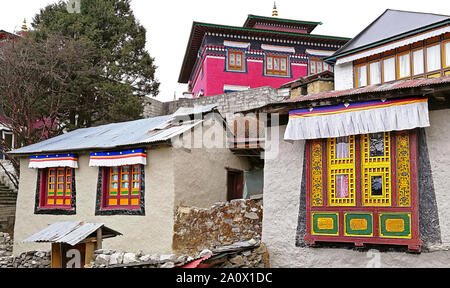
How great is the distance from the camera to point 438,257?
8.09 meters

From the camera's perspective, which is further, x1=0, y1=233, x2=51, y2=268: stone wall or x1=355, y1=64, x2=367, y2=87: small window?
x1=355, y1=64, x2=367, y2=87: small window

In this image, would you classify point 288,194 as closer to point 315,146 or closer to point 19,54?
point 315,146

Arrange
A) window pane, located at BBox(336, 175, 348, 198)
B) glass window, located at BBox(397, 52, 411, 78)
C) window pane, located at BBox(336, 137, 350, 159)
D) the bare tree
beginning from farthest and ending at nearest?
1. the bare tree
2. glass window, located at BBox(397, 52, 411, 78)
3. window pane, located at BBox(336, 137, 350, 159)
4. window pane, located at BBox(336, 175, 348, 198)

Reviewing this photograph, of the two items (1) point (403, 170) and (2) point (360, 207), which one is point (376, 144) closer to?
(1) point (403, 170)

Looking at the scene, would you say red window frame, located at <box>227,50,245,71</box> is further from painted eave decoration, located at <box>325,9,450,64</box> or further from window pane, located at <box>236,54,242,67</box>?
painted eave decoration, located at <box>325,9,450,64</box>

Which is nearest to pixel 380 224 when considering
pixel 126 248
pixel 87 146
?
pixel 126 248

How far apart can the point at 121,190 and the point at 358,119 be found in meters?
7.04

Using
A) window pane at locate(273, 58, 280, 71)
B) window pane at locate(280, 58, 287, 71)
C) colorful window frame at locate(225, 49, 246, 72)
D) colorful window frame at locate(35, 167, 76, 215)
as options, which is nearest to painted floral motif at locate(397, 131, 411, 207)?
colorful window frame at locate(35, 167, 76, 215)

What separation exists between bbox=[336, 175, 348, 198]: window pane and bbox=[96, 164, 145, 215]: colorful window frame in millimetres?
5439

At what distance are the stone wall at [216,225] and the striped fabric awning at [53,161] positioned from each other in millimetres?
4088

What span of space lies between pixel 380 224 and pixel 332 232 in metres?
0.94

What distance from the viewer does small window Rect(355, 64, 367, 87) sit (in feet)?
47.9

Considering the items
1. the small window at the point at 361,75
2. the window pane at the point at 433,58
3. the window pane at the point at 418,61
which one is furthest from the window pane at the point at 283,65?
the window pane at the point at 433,58

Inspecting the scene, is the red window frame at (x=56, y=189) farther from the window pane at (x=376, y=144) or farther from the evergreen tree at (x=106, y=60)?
the window pane at (x=376, y=144)
